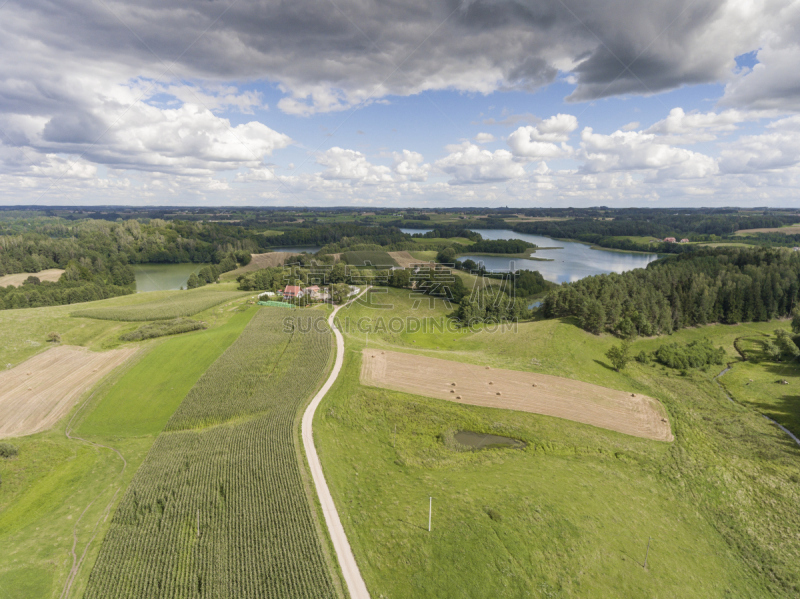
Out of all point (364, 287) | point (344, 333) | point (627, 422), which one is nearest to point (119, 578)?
point (344, 333)

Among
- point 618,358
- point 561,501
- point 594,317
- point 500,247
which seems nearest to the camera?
point 561,501

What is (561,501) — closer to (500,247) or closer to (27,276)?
(27,276)

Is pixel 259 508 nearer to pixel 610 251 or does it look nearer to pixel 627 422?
pixel 627 422

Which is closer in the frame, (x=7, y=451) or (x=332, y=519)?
(x=332, y=519)

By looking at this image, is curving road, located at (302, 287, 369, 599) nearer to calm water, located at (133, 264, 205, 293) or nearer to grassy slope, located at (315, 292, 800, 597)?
grassy slope, located at (315, 292, 800, 597)

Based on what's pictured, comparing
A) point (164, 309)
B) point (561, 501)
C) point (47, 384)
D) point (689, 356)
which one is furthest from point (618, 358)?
point (164, 309)

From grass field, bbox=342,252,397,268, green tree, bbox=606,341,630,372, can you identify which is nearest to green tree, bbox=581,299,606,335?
green tree, bbox=606,341,630,372
